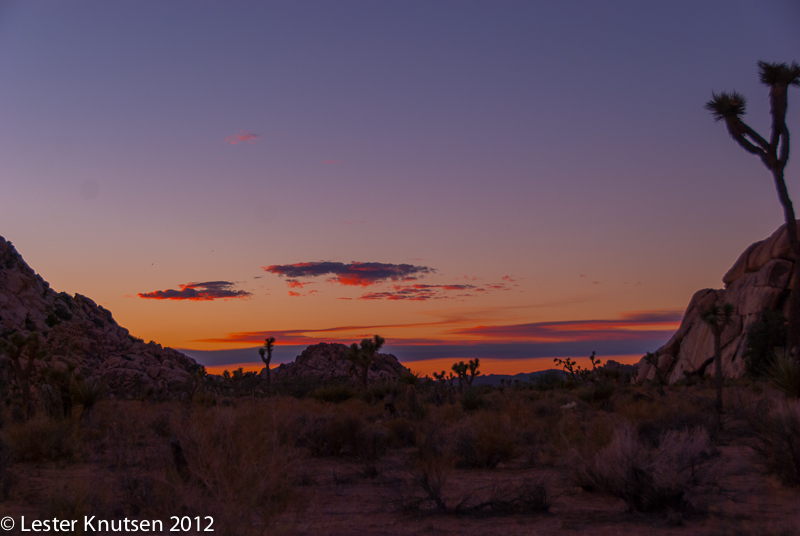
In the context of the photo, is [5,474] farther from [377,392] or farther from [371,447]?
[377,392]

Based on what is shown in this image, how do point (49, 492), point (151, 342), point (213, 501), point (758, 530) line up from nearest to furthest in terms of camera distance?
point (758, 530) → point (213, 501) → point (49, 492) → point (151, 342)

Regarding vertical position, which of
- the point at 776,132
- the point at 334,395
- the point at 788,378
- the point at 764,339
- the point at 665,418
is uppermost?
the point at 776,132

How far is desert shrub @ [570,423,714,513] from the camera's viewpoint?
277 inches

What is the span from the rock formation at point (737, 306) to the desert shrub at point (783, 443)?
128ft

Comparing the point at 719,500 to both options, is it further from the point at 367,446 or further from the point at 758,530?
the point at 367,446

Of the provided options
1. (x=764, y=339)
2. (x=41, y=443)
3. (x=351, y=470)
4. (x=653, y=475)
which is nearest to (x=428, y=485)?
(x=653, y=475)

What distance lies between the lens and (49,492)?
26.1 feet

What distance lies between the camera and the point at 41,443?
11.2 meters

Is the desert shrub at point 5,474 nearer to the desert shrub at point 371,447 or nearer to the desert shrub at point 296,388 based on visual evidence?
the desert shrub at point 371,447

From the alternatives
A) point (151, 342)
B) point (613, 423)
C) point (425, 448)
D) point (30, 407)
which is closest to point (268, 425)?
point (425, 448)

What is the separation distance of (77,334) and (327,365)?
40988 millimetres

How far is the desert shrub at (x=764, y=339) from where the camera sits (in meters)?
44.1

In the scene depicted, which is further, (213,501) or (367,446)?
(367,446)

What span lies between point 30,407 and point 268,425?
10698 mm
